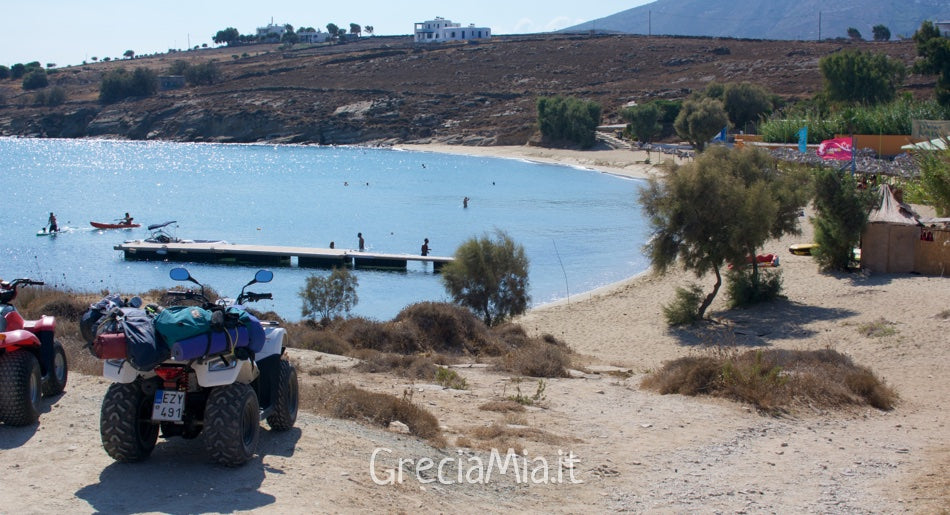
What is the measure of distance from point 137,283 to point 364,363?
26.6 meters

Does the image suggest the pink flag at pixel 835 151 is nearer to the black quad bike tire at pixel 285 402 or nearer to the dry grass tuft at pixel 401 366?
the dry grass tuft at pixel 401 366

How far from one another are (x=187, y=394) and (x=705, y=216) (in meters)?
19.8

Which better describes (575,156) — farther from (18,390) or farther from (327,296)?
(18,390)

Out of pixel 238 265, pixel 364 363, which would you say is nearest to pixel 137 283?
pixel 238 265

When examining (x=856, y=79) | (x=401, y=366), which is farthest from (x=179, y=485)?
(x=856, y=79)

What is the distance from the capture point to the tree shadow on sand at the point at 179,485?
6.50 m

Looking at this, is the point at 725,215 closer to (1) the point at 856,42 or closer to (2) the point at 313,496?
(2) the point at 313,496

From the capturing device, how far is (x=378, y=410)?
9.73 m

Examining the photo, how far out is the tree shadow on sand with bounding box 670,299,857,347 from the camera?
22.5m

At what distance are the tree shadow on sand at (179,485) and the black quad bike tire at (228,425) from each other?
4.8 inches

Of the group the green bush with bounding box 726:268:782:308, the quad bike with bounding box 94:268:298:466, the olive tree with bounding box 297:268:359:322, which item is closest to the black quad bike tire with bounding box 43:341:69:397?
the quad bike with bounding box 94:268:298:466

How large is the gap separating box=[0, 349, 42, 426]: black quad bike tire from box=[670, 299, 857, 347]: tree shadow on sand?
53.8ft

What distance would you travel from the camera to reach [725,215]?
989 inches

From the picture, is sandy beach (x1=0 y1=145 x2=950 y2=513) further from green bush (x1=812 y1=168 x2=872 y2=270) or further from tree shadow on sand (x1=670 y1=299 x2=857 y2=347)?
green bush (x1=812 y1=168 x2=872 y2=270)
